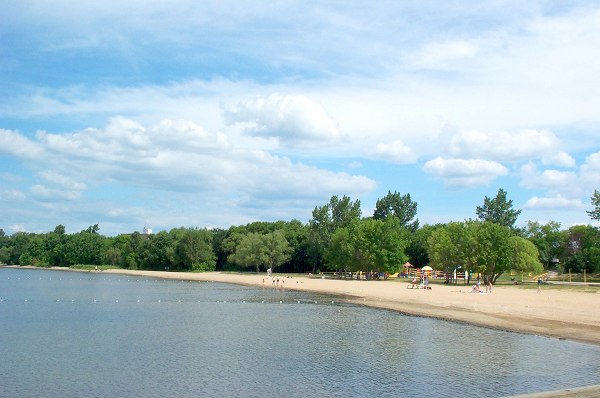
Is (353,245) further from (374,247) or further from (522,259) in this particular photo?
(522,259)

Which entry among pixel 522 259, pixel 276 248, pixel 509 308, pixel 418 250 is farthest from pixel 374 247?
pixel 509 308

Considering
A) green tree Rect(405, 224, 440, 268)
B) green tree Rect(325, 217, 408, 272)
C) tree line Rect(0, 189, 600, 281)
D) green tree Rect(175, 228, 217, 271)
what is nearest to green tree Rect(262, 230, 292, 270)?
tree line Rect(0, 189, 600, 281)

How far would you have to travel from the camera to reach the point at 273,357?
29.4 meters

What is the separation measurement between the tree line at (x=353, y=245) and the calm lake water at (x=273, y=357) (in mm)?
38578

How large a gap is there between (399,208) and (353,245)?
1862 inches

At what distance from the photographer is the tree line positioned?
8269 centimetres

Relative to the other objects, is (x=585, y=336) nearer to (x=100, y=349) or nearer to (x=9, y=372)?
(x=100, y=349)

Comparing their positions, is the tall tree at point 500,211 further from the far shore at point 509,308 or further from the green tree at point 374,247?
the far shore at point 509,308

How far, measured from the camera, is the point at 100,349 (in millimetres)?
31422

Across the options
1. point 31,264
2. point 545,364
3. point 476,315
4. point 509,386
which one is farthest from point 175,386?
point 31,264

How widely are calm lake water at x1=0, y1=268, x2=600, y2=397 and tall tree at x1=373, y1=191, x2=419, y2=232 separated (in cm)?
9593

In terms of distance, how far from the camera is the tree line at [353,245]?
82.7 m

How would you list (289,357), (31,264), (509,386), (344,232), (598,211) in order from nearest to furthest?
(509,386) → (289,357) → (598,211) → (344,232) → (31,264)

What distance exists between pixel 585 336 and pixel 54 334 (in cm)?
3219
